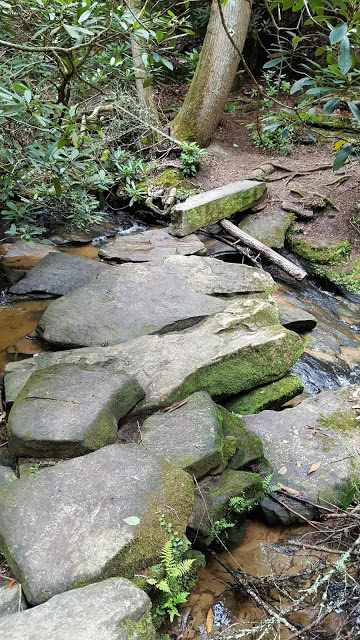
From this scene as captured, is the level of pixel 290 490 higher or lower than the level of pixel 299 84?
lower

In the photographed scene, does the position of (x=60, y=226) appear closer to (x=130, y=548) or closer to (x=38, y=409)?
(x=38, y=409)

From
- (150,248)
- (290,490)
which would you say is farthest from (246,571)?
(150,248)

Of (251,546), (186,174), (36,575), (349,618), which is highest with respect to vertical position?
(186,174)

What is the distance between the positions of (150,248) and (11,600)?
4.45m

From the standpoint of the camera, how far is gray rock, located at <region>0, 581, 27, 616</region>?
6.61ft

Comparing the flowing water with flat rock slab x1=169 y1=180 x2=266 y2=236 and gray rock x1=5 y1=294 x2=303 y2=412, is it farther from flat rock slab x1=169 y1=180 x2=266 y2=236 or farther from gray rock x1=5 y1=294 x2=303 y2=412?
flat rock slab x1=169 y1=180 x2=266 y2=236

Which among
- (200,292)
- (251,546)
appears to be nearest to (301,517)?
(251,546)

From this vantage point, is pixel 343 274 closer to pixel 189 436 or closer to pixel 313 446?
pixel 313 446

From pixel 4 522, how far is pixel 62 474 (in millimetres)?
333

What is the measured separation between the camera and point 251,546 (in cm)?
277

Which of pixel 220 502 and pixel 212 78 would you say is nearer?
pixel 220 502

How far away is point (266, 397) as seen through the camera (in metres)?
3.70

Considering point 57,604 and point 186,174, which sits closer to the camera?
point 57,604

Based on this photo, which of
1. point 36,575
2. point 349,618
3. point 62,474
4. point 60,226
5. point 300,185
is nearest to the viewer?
point 36,575
